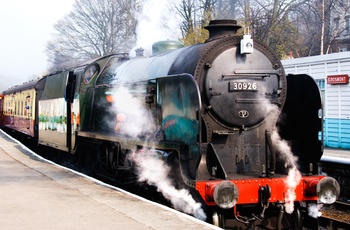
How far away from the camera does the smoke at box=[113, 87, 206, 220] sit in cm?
716

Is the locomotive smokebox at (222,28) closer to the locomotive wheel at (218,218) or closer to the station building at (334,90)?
the locomotive wheel at (218,218)

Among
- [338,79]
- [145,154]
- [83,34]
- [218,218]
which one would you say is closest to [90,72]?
[145,154]

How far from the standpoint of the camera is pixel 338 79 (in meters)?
16.8

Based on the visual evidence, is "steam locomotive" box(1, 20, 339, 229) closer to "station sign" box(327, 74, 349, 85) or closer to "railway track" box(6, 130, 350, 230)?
"railway track" box(6, 130, 350, 230)

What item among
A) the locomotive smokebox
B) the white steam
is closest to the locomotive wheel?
the white steam

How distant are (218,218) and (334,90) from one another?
1218cm

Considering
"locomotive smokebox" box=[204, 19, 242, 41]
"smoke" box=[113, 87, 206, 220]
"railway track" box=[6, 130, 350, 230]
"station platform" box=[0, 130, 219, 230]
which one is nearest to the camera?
"station platform" box=[0, 130, 219, 230]

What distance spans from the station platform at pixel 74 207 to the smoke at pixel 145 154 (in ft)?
1.32

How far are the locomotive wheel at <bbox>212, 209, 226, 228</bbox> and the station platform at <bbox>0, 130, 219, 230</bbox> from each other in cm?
53

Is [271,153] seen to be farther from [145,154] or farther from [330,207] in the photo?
[330,207]

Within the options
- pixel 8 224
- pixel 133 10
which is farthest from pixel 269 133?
pixel 133 10

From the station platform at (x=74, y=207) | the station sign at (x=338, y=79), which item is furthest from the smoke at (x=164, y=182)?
the station sign at (x=338, y=79)

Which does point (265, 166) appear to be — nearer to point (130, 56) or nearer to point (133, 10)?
point (130, 56)

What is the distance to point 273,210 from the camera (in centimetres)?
711
